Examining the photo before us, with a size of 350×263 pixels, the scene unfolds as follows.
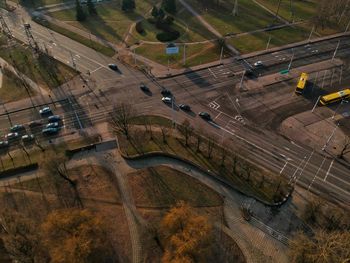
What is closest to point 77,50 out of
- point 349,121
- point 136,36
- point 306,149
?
point 136,36

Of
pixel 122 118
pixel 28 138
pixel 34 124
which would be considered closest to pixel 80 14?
pixel 34 124

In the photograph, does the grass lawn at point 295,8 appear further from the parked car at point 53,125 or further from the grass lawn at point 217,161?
the parked car at point 53,125

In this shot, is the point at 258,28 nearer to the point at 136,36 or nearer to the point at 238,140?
the point at 136,36

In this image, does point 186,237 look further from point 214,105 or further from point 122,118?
point 214,105

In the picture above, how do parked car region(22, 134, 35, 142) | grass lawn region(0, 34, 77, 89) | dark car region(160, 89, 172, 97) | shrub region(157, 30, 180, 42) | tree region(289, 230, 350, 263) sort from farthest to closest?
shrub region(157, 30, 180, 42)
grass lawn region(0, 34, 77, 89)
dark car region(160, 89, 172, 97)
parked car region(22, 134, 35, 142)
tree region(289, 230, 350, 263)

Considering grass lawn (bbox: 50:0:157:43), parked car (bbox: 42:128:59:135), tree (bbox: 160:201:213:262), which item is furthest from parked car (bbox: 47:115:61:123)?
tree (bbox: 160:201:213:262)

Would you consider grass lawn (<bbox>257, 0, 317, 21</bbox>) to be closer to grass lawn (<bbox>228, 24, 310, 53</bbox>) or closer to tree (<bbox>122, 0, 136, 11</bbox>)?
grass lawn (<bbox>228, 24, 310, 53</bbox>)
